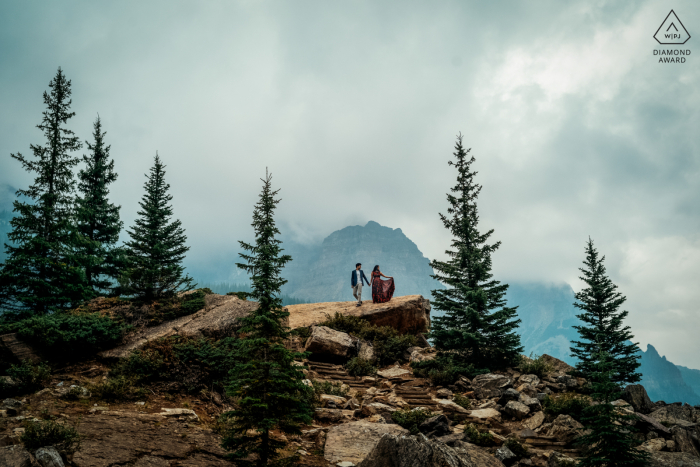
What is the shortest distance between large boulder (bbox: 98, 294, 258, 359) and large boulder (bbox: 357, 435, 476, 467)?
24.8 ft

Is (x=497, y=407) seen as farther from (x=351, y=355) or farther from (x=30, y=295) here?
(x=30, y=295)

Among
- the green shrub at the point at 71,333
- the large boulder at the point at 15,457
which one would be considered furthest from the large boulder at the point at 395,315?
the large boulder at the point at 15,457

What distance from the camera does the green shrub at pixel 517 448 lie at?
8125 millimetres

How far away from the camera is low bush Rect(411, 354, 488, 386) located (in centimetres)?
1366

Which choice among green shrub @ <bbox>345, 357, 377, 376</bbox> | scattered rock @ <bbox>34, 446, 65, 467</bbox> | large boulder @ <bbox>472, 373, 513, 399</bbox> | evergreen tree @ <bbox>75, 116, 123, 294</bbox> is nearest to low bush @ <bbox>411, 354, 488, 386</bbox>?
large boulder @ <bbox>472, 373, 513, 399</bbox>

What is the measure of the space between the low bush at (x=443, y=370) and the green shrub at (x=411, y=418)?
12.0 ft

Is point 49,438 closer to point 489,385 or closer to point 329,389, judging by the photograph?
point 329,389

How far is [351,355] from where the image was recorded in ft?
51.6

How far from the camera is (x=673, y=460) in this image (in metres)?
7.13

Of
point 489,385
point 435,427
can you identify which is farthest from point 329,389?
point 489,385

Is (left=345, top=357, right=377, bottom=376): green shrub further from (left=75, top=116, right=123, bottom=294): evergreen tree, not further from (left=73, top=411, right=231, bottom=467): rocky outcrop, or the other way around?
(left=75, top=116, right=123, bottom=294): evergreen tree

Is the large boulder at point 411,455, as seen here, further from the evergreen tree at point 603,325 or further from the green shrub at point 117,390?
the evergreen tree at point 603,325

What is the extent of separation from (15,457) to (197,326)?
7519 mm

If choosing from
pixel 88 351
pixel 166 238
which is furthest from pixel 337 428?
pixel 166 238
